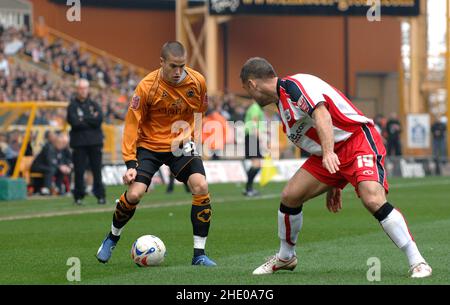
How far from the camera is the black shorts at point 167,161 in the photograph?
435 inches

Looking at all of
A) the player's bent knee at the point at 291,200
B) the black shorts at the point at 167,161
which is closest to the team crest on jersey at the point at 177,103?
the black shorts at the point at 167,161

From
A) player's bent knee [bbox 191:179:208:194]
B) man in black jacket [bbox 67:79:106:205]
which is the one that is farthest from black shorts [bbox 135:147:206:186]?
man in black jacket [bbox 67:79:106:205]

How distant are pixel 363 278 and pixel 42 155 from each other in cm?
1684

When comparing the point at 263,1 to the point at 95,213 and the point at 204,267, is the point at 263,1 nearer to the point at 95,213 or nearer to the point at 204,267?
the point at 95,213

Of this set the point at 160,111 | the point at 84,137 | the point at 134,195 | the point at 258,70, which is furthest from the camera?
the point at 84,137

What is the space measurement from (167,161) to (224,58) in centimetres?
4033

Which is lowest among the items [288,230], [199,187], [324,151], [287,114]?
[288,230]

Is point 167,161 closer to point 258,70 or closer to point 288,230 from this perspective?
point 288,230

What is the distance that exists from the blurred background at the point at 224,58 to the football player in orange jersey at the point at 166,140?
13741mm

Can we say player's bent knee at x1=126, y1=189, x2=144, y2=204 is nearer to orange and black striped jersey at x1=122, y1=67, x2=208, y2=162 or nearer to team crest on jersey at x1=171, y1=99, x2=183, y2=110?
orange and black striped jersey at x1=122, y1=67, x2=208, y2=162

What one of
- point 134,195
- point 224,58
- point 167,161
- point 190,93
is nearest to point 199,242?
point 134,195

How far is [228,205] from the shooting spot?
2080 cm

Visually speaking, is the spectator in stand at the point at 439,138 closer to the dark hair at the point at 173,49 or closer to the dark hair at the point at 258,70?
the dark hair at the point at 173,49

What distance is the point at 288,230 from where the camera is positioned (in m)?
9.96
